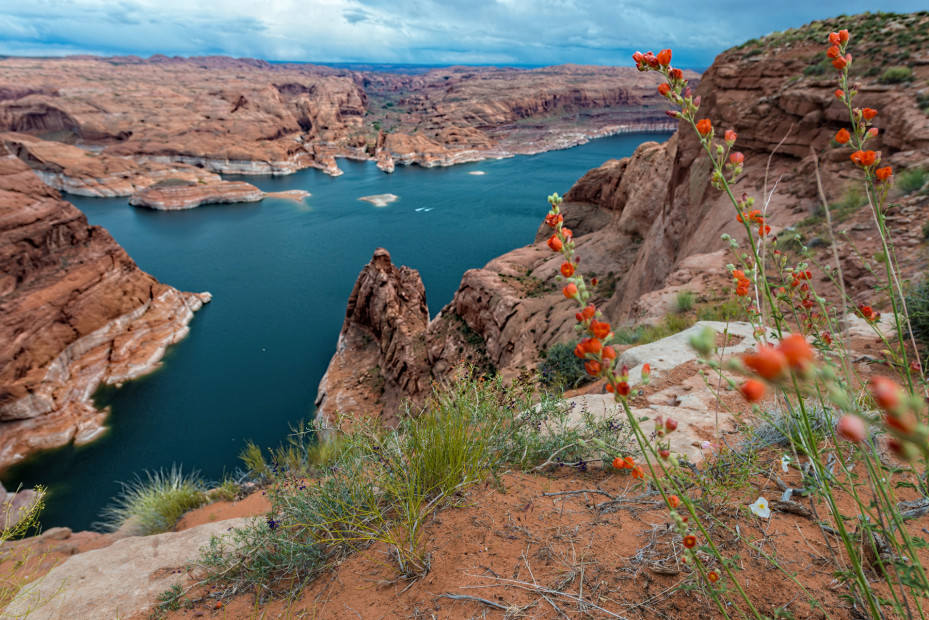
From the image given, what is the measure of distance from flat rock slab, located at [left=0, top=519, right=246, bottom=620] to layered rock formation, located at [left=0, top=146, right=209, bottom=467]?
24447 mm

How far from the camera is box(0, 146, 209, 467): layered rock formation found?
75.9ft

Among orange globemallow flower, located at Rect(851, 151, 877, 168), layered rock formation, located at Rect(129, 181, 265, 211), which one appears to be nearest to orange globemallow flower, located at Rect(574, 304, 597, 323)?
orange globemallow flower, located at Rect(851, 151, 877, 168)

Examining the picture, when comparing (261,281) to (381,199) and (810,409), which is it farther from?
(810,409)

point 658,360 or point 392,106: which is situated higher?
point 392,106

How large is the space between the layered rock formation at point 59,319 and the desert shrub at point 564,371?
2578cm

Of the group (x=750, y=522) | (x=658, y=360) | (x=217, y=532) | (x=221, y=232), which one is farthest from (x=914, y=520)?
(x=221, y=232)

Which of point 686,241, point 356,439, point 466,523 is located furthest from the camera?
point 686,241

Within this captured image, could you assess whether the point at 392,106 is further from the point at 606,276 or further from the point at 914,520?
the point at 914,520

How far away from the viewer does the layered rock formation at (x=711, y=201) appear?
9586 mm

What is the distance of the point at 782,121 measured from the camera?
1238 centimetres

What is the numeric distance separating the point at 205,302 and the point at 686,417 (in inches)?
1558

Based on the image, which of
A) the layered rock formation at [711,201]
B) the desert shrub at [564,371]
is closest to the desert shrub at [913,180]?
the layered rock formation at [711,201]

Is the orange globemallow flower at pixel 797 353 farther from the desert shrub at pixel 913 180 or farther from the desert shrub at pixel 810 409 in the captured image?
the desert shrub at pixel 913 180

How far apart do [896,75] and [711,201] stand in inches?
189
